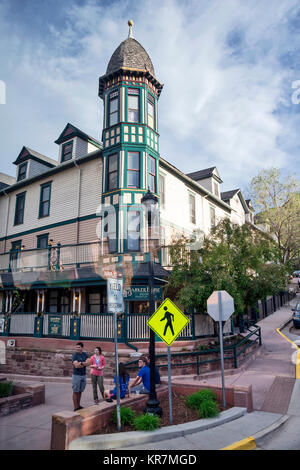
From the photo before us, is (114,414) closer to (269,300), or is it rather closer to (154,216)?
(154,216)

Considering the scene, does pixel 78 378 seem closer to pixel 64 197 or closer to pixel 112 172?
pixel 112 172

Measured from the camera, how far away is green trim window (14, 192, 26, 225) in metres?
22.9

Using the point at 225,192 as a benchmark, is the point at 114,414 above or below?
below

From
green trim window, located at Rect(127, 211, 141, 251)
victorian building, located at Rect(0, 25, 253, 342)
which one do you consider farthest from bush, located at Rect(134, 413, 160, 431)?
green trim window, located at Rect(127, 211, 141, 251)

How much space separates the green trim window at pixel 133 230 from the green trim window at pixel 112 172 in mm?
1955

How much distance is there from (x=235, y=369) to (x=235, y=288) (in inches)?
113

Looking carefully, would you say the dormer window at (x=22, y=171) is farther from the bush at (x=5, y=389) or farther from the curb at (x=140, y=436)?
the curb at (x=140, y=436)

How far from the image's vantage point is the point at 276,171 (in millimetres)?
31875

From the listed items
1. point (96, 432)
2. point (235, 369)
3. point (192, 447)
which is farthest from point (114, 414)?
point (235, 369)

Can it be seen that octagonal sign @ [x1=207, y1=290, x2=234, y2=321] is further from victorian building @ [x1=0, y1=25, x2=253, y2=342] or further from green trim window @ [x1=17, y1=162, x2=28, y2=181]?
green trim window @ [x1=17, y1=162, x2=28, y2=181]

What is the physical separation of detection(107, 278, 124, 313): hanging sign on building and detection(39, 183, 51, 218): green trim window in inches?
621

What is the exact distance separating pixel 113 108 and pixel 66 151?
4811 millimetres

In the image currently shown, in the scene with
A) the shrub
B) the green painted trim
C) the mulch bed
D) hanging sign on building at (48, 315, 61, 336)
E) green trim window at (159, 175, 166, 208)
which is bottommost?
the mulch bed

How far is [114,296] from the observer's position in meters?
6.34
